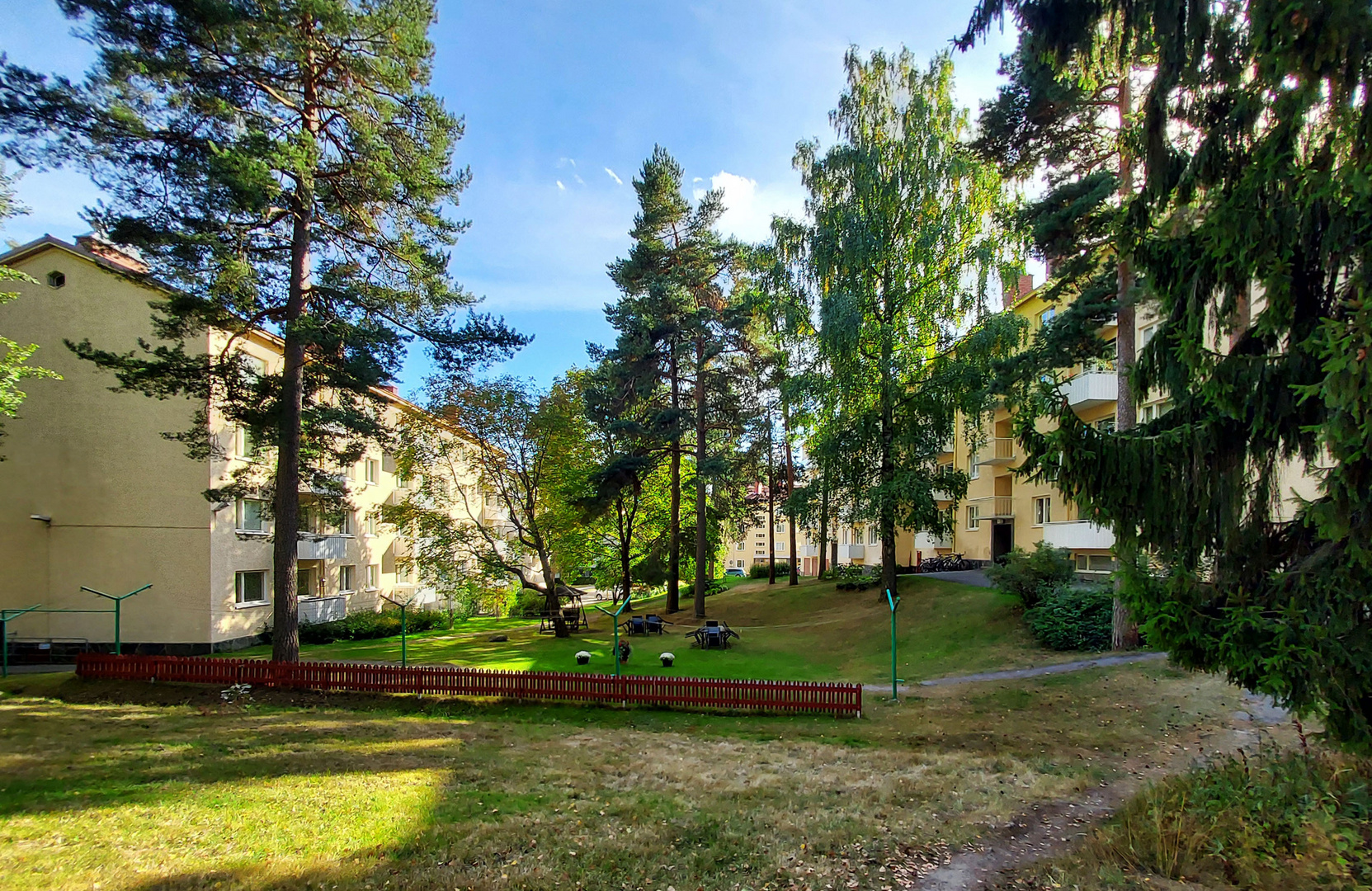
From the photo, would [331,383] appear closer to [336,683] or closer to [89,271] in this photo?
[336,683]

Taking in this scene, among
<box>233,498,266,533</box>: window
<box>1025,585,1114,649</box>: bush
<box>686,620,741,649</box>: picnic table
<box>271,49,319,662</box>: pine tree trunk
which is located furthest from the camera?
<box>233,498,266,533</box>: window

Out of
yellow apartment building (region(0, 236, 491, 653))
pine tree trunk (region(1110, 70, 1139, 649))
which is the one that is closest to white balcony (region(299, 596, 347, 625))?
yellow apartment building (region(0, 236, 491, 653))

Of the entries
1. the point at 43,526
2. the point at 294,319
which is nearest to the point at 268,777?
the point at 294,319

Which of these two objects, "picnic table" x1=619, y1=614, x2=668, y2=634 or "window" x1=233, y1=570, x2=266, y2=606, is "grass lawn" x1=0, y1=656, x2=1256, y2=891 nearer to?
"window" x1=233, y1=570, x2=266, y2=606

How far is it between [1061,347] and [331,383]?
18.7 meters

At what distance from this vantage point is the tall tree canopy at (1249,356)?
16.8 feet

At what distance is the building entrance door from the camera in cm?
3247

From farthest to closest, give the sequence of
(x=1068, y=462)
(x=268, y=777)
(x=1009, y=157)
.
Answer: (x=1009, y=157), (x=268, y=777), (x=1068, y=462)

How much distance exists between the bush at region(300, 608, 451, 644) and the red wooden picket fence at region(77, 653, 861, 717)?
9.31 meters

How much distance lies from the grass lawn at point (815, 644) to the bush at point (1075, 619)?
0.54 meters

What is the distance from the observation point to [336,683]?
49.4ft

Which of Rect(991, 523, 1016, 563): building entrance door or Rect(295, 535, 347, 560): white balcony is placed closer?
Rect(295, 535, 347, 560): white balcony

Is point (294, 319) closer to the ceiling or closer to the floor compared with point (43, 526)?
closer to the ceiling

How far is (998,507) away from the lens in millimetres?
31703
